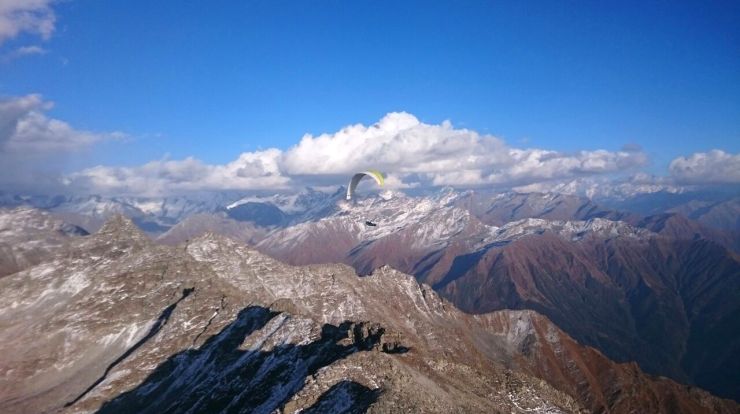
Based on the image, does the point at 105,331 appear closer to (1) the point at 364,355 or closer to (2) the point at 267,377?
(2) the point at 267,377

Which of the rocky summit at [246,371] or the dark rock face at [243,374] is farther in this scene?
the dark rock face at [243,374]

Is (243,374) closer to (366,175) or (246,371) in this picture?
(246,371)

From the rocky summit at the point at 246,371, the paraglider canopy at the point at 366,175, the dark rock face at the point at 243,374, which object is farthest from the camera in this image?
the paraglider canopy at the point at 366,175

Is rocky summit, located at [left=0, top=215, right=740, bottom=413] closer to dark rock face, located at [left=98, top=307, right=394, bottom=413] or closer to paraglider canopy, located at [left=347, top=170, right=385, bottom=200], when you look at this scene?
dark rock face, located at [left=98, top=307, right=394, bottom=413]

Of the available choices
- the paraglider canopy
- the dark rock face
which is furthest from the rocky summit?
the paraglider canopy

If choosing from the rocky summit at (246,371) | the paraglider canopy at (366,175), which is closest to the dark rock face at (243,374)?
the rocky summit at (246,371)

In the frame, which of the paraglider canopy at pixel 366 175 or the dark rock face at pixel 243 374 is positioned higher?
the paraglider canopy at pixel 366 175

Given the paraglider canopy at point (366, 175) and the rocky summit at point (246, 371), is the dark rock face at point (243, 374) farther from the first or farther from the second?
the paraglider canopy at point (366, 175)

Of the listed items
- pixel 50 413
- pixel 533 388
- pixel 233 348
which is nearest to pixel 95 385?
pixel 50 413

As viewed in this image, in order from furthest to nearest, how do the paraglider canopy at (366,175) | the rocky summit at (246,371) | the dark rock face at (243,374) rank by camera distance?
the paraglider canopy at (366,175), the dark rock face at (243,374), the rocky summit at (246,371)

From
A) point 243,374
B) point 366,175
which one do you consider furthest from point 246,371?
point 366,175

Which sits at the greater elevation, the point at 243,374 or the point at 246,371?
the point at 246,371
